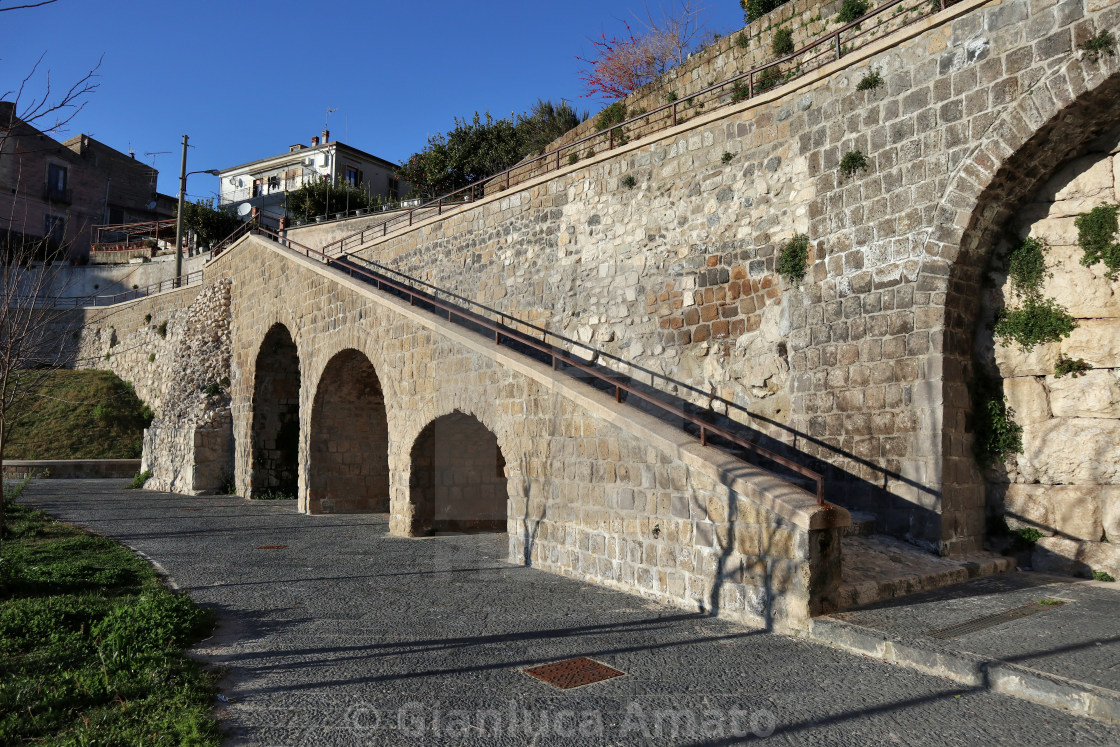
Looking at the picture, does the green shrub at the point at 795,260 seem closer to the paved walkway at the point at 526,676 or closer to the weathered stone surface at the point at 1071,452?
the weathered stone surface at the point at 1071,452

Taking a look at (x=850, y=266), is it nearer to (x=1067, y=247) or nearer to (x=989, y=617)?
(x=1067, y=247)

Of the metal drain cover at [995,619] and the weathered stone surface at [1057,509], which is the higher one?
the weathered stone surface at [1057,509]

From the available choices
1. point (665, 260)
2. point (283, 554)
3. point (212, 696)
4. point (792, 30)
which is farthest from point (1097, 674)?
point (792, 30)

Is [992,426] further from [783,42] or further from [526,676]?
[783,42]

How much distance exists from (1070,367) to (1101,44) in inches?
114

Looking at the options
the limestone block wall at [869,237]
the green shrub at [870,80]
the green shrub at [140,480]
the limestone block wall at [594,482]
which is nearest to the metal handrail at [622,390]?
the limestone block wall at [594,482]

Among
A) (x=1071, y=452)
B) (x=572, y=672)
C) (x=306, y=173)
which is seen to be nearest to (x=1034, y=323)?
(x=1071, y=452)

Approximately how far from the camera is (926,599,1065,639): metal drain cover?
5227 mm

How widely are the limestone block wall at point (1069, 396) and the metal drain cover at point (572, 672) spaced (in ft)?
16.1

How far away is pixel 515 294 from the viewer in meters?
13.9

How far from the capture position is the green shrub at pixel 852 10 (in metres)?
10.5

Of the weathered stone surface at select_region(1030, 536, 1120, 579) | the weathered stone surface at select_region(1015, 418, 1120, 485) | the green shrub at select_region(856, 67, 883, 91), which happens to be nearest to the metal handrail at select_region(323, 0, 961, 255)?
the green shrub at select_region(856, 67, 883, 91)

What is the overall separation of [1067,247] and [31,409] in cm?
2855

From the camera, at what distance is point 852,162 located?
8.44m
